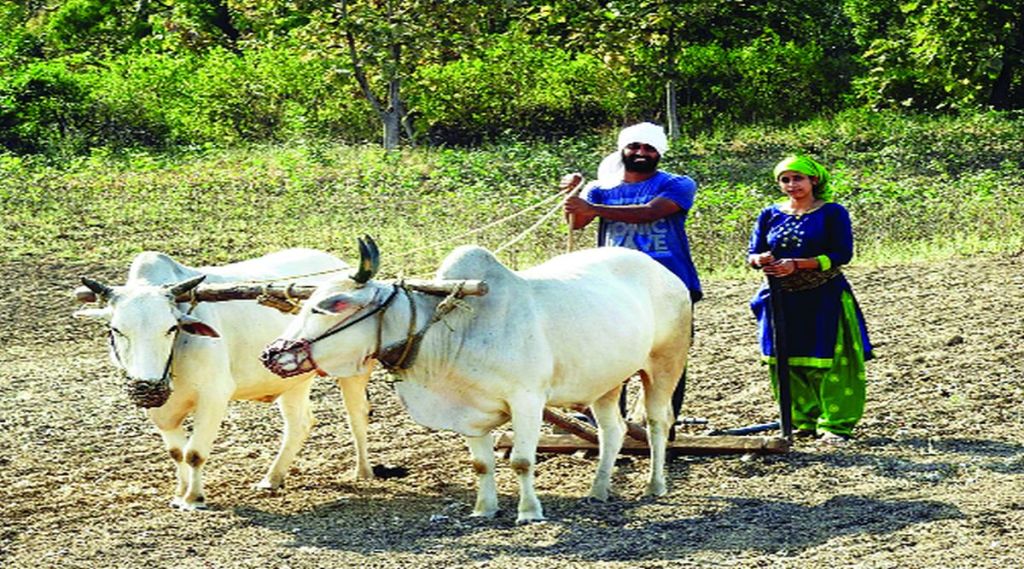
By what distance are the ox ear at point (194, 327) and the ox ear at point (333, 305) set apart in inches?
32.9

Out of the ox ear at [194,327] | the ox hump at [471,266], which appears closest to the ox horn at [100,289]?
the ox ear at [194,327]

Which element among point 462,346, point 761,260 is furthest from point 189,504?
point 761,260

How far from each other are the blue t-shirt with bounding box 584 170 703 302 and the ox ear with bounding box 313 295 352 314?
1.81 metres

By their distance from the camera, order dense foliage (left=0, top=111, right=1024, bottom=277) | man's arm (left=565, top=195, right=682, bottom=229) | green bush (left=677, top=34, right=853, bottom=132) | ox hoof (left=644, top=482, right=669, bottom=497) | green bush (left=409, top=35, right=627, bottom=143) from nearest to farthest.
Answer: ox hoof (left=644, top=482, right=669, bottom=497)
man's arm (left=565, top=195, right=682, bottom=229)
dense foliage (left=0, top=111, right=1024, bottom=277)
green bush (left=409, top=35, right=627, bottom=143)
green bush (left=677, top=34, right=853, bottom=132)

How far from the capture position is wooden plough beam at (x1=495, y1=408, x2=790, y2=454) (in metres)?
8.19

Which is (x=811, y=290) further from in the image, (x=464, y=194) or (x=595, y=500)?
(x=464, y=194)

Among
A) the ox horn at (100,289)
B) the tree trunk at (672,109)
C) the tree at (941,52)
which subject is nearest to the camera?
the ox horn at (100,289)

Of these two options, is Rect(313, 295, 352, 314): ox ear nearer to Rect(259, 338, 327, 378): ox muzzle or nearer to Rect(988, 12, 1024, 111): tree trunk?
Rect(259, 338, 327, 378): ox muzzle

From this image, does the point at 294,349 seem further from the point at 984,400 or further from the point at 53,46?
the point at 53,46

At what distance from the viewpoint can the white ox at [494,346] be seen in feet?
22.9

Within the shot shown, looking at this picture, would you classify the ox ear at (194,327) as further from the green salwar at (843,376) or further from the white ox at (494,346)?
the green salwar at (843,376)

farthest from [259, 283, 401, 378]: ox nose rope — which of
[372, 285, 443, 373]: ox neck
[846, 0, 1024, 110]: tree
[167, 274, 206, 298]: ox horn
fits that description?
[846, 0, 1024, 110]: tree

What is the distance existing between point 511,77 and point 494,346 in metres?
18.1

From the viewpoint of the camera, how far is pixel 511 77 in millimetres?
24984
